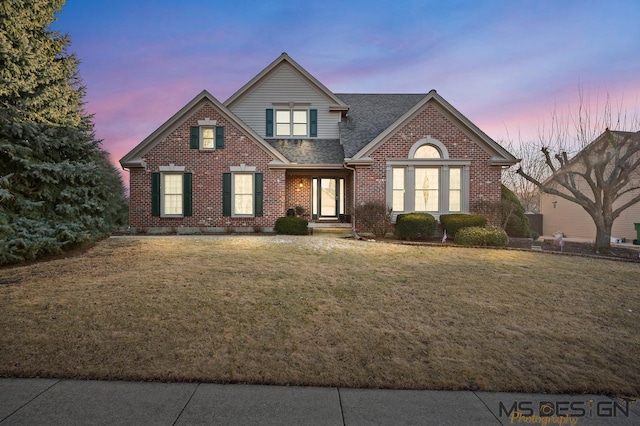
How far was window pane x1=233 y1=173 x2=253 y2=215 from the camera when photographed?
14500 mm

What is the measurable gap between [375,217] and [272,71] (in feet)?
32.7

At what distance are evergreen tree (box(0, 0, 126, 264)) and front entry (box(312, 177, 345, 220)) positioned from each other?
363 inches

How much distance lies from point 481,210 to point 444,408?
41.6 ft

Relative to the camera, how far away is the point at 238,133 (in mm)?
14328

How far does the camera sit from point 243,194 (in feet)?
47.6

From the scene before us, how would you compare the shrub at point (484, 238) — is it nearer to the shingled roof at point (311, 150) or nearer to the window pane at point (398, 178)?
the window pane at point (398, 178)

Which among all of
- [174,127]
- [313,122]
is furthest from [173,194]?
[313,122]

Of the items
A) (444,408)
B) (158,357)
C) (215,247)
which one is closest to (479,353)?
(444,408)

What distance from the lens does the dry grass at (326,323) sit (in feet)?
11.1

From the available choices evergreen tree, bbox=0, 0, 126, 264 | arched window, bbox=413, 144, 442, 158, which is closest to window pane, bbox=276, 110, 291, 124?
arched window, bbox=413, 144, 442, 158

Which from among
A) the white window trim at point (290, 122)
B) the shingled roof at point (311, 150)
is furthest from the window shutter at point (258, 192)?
the white window trim at point (290, 122)

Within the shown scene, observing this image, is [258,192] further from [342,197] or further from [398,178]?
[398,178]

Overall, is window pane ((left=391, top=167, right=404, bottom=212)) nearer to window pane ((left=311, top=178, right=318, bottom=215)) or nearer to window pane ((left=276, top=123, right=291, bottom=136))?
window pane ((left=311, top=178, right=318, bottom=215))

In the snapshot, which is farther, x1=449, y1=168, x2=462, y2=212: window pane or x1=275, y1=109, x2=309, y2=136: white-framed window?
x1=275, y1=109, x2=309, y2=136: white-framed window
